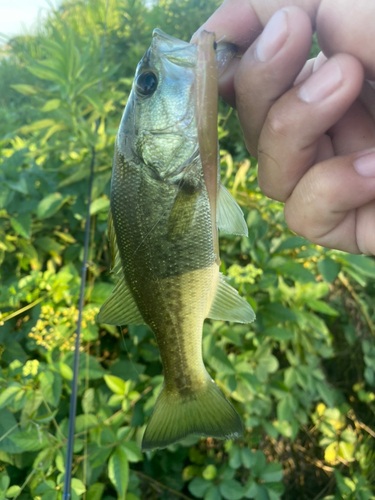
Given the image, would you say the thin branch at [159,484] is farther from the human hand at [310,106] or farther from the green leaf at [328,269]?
the human hand at [310,106]

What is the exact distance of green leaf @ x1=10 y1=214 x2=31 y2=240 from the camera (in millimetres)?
1516

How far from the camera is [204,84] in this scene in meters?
0.74

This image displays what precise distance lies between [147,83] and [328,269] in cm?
112

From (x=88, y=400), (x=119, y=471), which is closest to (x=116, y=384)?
(x=88, y=400)

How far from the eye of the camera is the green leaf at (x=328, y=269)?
1511 millimetres

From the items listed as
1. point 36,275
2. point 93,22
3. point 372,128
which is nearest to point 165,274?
point 372,128

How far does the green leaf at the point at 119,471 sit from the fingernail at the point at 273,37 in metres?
1.32

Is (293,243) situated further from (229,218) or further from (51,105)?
(51,105)

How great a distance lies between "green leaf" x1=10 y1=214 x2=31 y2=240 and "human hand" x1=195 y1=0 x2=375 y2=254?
1055 mm

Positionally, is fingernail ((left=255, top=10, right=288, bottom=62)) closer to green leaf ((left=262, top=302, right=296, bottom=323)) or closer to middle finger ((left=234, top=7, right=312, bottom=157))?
middle finger ((left=234, top=7, right=312, bottom=157))

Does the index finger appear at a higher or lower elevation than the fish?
Result: higher

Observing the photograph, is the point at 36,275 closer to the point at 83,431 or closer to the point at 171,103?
the point at 83,431

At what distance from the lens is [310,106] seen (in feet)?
2.43

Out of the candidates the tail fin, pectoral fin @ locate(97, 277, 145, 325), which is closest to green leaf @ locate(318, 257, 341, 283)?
the tail fin
